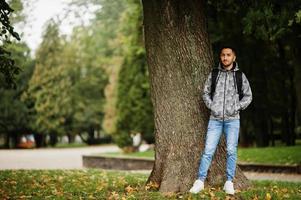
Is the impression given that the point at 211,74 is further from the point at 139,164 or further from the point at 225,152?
the point at 139,164

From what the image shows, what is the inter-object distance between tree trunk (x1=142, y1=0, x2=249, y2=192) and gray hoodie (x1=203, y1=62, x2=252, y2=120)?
529 mm

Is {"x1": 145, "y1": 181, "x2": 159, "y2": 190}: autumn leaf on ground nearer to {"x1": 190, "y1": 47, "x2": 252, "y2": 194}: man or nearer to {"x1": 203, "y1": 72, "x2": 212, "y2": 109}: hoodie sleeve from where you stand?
{"x1": 190, "y1": 47, "x2": 252, "y2": 194}: man

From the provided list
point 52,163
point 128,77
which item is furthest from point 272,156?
point 128,77

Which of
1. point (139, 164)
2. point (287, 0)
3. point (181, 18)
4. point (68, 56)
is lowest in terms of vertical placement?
point (139, 164)

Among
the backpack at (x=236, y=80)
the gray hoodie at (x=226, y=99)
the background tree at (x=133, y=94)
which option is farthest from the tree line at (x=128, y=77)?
the gray hoodie at (x=226, y=99)

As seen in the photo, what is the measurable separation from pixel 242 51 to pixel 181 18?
17.8 metres

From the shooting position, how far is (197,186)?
7551 mm

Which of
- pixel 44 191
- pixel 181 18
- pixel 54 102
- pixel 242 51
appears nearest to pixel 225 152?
pixel 181 18

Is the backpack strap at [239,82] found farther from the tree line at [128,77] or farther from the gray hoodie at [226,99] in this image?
the tree line at [128,77]

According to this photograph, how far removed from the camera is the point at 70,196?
7.95 meters

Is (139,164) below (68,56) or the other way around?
below

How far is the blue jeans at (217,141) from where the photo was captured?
25.0 feet

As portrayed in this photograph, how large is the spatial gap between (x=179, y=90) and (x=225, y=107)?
930mm

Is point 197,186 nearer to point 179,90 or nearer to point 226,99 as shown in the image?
point 226,99
